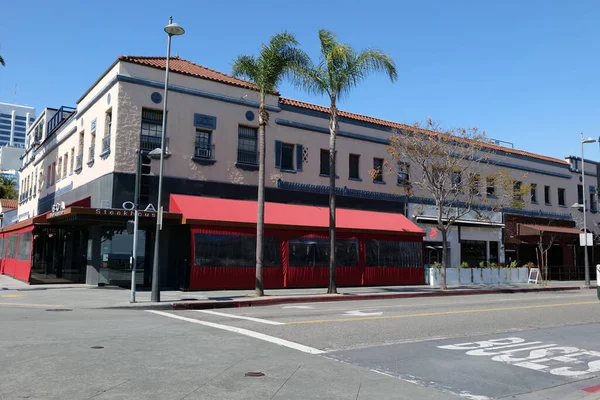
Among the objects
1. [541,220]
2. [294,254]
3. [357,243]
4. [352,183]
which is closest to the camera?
[294,254]

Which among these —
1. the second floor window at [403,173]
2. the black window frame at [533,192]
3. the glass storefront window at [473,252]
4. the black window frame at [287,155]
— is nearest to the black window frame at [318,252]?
the black window frame at [287,155]

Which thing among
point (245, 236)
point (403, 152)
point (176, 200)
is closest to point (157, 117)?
point (176, 200)

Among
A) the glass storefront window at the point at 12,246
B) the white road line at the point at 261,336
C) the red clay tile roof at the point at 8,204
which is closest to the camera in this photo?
the white road line at the point at 261,336

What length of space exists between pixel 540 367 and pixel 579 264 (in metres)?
37.1

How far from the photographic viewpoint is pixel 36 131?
40062 millimetres

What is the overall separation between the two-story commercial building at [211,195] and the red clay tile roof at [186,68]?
12 cm

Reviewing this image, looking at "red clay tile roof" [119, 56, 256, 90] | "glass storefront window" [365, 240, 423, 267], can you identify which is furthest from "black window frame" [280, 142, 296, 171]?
"glass storefront window" [365, 240, 423, 267]

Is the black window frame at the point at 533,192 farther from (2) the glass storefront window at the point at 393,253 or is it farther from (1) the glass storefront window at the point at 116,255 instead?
(1) the glass storefront window at the point at 116,255

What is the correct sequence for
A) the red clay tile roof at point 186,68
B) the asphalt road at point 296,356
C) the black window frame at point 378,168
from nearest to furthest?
the asphalt road at point 296,356
the red clay tile roof at point 186,68
the black window frame at point 378,168

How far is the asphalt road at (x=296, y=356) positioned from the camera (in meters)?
6.51

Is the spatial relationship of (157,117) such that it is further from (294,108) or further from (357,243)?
(357,243)

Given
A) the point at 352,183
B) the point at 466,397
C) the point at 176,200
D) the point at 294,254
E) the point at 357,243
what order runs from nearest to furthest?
the point at 466,397 < the point at 176,200 < the point at 294,254 < the point at 357,243 < the point at 352,183

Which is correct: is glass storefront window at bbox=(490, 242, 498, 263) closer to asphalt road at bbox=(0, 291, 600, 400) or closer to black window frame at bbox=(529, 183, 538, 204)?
black window frame at bbox=(529, 183, 538, 204)

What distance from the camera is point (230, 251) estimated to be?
22188mm
